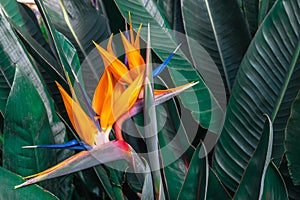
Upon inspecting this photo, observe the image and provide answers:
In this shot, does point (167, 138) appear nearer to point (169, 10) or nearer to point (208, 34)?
point (208, 34)

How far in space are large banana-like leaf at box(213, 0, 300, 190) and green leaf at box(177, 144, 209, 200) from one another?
0.74ft

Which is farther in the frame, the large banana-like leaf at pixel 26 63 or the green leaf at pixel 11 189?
the large banana-like leaf at pixel 26 63

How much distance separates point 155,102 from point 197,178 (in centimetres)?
20

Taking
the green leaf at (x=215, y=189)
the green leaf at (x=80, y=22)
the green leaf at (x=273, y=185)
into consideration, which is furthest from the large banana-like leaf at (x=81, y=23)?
the green leaf at (x=273, y=185)

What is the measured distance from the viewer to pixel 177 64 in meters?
1.01

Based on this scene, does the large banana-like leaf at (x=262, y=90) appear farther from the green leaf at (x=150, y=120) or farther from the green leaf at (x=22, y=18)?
the green leaf at (x=22, y=18)

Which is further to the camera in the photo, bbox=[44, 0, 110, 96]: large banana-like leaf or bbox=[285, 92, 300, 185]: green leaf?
bbox=[44, 0, 110, 96]: large banana-like leaf

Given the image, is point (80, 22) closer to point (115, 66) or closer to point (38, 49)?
point (38, 49)

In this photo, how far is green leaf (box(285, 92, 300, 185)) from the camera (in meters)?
0.89

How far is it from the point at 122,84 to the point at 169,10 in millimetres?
658

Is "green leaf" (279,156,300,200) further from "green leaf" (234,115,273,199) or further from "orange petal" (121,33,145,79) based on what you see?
"orange petal" (121,33,145,79)

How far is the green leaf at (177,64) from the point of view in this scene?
99 centimetres

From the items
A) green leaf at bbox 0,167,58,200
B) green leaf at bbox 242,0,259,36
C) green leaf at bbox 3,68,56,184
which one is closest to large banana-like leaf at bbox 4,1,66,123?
green leaf at bbox 3,68,56,184

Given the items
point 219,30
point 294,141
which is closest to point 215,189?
point 294,141
